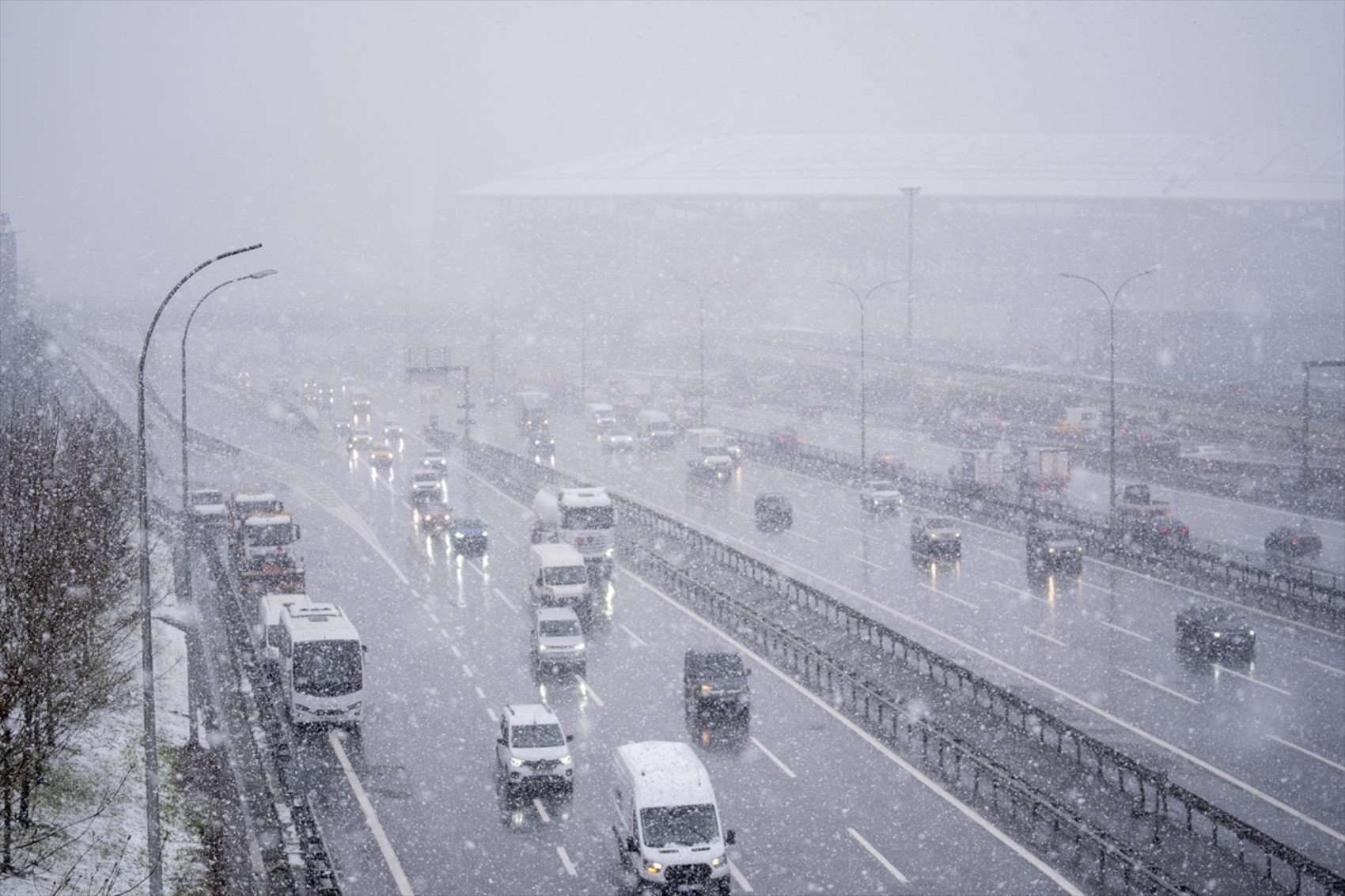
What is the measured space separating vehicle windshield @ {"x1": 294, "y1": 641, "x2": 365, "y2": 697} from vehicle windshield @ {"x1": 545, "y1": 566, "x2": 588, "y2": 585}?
10.5 metres

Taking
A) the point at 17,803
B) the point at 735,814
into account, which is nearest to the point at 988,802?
the point at 735,814

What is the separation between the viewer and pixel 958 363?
9781 centimetres

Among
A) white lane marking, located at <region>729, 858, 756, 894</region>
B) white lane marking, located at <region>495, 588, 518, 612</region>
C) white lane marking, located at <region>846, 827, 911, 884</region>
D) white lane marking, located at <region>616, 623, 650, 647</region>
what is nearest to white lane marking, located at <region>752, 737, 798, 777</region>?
white lane marking, located at <region>846, 827, 911, 884</region>

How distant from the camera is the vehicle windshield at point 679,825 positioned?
19.6 metres

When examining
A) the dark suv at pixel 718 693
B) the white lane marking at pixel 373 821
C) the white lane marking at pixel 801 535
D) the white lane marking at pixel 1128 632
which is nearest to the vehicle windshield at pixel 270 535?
the white lane marking at pixel 373 821

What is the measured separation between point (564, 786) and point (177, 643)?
15.7 meters

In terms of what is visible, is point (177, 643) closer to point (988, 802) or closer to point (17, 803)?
point (17, 803)

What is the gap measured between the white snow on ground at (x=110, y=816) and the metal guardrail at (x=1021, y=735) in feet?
43.5

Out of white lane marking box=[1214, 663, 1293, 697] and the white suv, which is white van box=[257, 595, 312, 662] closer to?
the white suv

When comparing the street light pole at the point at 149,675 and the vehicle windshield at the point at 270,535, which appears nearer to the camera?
the street light pole at the point at 149,675

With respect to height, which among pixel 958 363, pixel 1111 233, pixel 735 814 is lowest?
pixel 735 814

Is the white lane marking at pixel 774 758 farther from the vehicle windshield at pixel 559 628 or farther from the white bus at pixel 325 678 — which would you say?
the white bus at pixel 325 678

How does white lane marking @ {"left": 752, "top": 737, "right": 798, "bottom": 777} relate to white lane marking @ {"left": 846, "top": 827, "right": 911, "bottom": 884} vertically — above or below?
above

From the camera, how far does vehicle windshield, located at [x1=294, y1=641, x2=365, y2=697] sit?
27.7 metres
